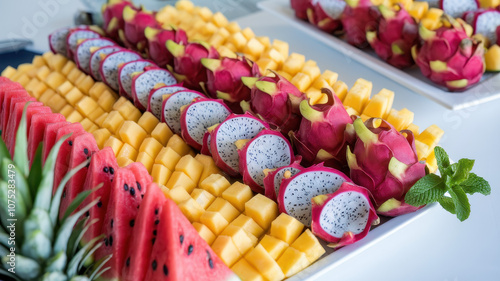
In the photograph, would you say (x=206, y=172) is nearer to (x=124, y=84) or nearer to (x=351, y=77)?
(x=124, y=84)

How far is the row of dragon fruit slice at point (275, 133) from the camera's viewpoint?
1.51 meters

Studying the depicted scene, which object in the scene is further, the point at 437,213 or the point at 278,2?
the point at 278,2

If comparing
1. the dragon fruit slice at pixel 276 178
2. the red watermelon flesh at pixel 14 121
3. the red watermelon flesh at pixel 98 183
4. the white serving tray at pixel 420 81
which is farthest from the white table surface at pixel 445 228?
the red watermelon flesh at pixel 14 121

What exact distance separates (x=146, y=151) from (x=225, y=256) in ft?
2.04

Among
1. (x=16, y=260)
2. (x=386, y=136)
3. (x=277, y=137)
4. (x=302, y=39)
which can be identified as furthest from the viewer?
(x=302, y=39)

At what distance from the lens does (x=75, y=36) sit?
8.64 ft

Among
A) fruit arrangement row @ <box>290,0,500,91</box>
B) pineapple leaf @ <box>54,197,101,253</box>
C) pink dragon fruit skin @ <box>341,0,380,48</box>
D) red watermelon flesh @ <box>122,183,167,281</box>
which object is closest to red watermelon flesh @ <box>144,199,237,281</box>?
red watermelon flesh @ <box>122,183,167,281</box>

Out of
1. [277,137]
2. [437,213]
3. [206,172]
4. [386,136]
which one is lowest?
[437,213]

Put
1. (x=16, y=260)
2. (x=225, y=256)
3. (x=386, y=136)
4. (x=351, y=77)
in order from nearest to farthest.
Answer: (x=16, y=260)
(x=225, y=256)
(x=386, y=136)
(x=351, y=77)

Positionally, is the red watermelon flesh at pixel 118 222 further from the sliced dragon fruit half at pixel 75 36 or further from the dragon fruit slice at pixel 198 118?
the sliced dragon fruit half at pixel 75 36

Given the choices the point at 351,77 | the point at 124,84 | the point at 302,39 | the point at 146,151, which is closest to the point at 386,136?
the point at 146,151

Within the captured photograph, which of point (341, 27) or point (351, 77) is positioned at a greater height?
point (341, 27)

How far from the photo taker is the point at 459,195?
1.55 meters

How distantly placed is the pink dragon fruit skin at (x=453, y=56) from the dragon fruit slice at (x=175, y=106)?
3.63 ft
